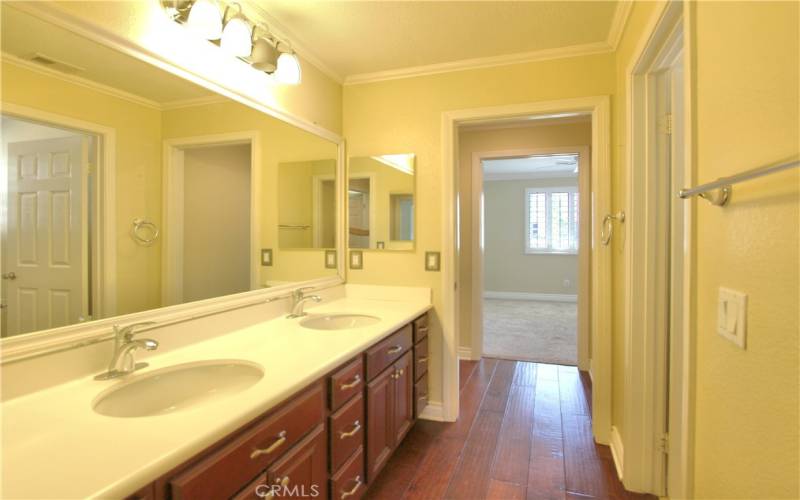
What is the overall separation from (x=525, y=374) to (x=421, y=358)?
1508 mm

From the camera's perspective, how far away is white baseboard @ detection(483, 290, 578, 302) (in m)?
7.00

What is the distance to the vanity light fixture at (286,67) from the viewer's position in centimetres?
192

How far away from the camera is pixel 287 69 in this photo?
1932 millimetres

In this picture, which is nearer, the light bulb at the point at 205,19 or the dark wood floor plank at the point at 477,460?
the light bulb at the point at 205,19

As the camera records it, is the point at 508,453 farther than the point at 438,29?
Yes

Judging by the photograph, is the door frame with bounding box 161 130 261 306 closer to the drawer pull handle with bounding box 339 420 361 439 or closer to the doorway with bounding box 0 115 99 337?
the doorway with bounding box 0 115 99 337

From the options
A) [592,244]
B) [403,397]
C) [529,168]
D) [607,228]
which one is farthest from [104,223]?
[529,168]

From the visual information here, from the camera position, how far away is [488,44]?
7.20ft

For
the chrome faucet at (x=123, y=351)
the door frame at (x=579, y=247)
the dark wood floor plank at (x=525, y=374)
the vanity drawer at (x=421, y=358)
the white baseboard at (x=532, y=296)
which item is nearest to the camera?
the chrome faucet at (x=123, y=351)

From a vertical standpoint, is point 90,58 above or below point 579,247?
above

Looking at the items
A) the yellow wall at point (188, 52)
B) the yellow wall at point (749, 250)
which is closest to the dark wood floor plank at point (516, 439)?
the yellow wall at point (749, 250)

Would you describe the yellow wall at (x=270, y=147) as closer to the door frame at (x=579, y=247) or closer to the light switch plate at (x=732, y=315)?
the door frame at (x=579, y=247)

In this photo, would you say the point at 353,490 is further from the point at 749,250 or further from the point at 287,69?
the point at 287,69

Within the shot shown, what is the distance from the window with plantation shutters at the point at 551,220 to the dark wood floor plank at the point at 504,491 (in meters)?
5.80
